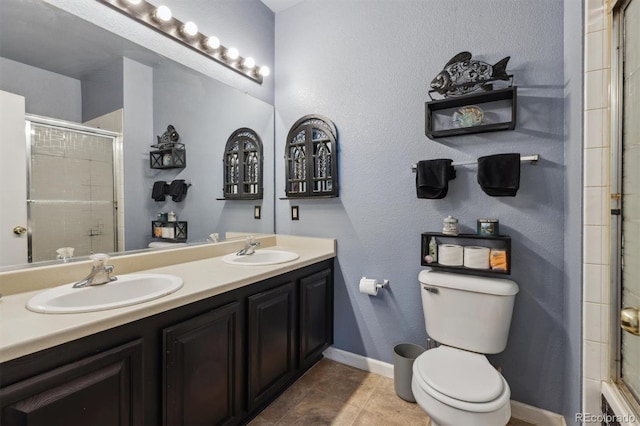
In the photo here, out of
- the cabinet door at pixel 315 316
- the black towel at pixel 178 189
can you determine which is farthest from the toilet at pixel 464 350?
the black towel at pixel 178 189

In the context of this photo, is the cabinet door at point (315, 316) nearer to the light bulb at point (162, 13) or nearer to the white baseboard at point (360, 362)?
the white baseboard at point (360, 362)

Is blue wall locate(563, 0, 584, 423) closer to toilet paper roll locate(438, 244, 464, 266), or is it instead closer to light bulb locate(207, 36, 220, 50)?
toilet paper roll locate(438, 244, 464, 266)

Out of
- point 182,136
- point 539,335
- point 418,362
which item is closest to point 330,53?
point 182,136

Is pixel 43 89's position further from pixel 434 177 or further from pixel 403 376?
pixel 403 376

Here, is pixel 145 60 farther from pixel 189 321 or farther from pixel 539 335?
pixel 539 335

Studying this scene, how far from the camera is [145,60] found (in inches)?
65.1

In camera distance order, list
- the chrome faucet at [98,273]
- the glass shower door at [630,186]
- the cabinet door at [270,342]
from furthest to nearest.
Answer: the cabinet door at [270,342] → the chrome faucet at [98,273] → the glass shower door at [630,186]

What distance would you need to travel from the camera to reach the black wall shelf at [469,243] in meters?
1.55

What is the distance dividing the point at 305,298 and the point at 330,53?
5.92ft

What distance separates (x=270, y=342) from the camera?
5.33 feet

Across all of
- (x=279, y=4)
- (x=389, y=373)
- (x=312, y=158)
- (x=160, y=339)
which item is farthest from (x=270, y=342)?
(x=279, y=4)

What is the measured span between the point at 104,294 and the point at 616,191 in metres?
2.03

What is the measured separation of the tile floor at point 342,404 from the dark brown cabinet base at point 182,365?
Result: 9cm

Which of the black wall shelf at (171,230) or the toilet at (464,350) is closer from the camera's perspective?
the toilet at (464,350)
